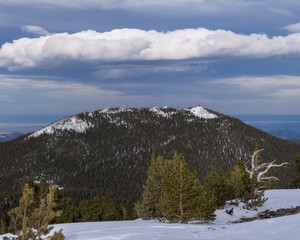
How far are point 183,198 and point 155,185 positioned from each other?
37.7 feet

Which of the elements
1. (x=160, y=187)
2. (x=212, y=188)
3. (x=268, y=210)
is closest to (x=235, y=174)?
(x=212, y=188)

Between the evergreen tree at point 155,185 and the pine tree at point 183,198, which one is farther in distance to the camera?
the evergreen tree at point 155,185

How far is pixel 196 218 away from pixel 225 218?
365 centimetres

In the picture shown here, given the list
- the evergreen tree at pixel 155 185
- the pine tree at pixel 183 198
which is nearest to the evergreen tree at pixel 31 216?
the pine tree at pixel 183 198

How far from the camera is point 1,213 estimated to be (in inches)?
5640

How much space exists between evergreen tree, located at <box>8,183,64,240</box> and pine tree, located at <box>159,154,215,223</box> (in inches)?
534

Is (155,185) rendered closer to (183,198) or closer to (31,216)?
(183,198)

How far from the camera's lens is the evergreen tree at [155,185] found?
118 ft

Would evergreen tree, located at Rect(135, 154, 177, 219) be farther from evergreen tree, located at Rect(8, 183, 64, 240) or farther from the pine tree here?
evergreen tree, located at Rect(8, 183, 64, 240)

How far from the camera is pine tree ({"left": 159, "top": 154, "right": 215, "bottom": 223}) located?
976 inches

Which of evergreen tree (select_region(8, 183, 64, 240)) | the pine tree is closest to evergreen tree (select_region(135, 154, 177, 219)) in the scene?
the pine tree

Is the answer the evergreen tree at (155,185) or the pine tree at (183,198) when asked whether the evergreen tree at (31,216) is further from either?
the evergreen tree at (155,185)

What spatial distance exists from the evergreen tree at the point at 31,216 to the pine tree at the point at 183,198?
1357 centimetres

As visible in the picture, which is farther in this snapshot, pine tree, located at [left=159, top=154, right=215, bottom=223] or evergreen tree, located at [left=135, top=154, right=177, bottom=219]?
evergreen tree, located at [left=135, top=154, right=177, bottom=219]
